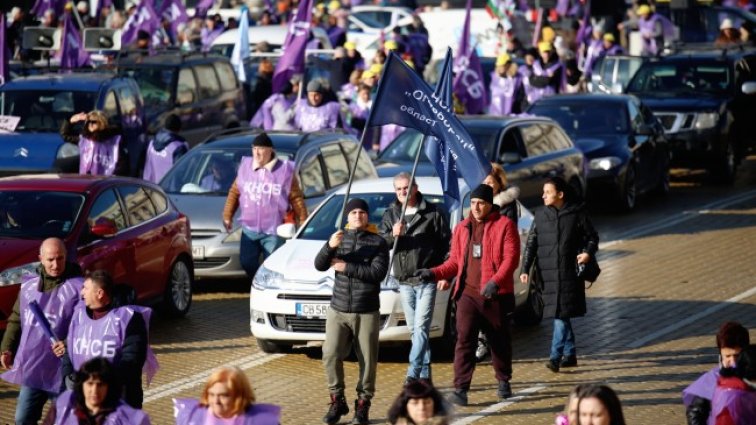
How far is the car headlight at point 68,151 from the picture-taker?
2073 cm

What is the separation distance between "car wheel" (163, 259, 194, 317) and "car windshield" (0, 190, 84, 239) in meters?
1.47

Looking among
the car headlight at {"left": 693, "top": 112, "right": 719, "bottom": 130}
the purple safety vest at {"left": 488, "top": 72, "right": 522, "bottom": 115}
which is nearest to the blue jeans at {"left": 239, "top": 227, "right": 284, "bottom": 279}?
the car headlight at {"left": 693, "top": 112, "right": 719, "bottom": 130}

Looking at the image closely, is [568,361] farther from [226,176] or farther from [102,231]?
[226,176]

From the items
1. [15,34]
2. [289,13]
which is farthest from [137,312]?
[289,13]

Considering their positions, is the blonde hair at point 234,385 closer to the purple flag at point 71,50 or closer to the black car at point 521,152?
the black car at point 521,152

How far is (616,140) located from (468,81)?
185 inches

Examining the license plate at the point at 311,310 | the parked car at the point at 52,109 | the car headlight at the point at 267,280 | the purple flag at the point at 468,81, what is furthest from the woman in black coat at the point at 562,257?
the purple flag at the point at 468,81

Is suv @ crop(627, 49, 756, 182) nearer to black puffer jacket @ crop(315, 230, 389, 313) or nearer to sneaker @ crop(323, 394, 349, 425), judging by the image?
black puffer jacket @ crop(315, 230, 389, 313)

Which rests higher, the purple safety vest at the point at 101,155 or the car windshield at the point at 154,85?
the purple safety vest at the point at 101,155

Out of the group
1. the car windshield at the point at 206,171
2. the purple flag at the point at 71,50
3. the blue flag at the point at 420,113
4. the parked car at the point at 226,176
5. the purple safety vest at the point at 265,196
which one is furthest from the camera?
the purple flag at the point at 71,50

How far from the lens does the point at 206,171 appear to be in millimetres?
18719

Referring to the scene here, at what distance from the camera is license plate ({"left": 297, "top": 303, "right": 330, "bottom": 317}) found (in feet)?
44.9

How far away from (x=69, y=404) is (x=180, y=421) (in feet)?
1.81

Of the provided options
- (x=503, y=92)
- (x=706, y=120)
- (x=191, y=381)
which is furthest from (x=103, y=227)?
(x=503, y=92)
